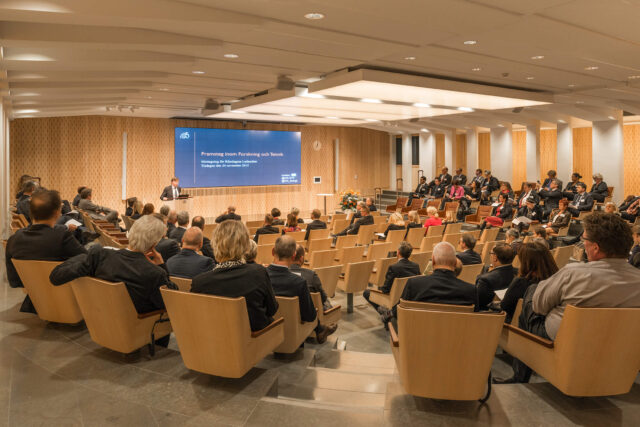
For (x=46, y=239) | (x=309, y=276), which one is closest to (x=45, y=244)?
(x=46, y=239)

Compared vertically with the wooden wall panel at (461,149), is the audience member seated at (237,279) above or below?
below

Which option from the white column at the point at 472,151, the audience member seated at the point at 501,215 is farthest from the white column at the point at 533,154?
the audience member seated at the point at 501,215

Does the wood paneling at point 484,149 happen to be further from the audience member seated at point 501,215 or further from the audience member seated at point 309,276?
the audience member seated at point 309,276

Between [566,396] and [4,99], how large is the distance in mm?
9722

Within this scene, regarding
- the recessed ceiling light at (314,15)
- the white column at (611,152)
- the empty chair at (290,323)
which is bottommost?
the empty chair at (290,323)

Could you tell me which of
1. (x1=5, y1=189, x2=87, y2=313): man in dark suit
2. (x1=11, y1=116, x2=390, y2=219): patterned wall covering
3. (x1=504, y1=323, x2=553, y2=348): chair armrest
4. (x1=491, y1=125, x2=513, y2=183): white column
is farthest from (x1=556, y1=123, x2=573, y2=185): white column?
(x1=5, y1=189, x2=87, y2=313): man in dark suit

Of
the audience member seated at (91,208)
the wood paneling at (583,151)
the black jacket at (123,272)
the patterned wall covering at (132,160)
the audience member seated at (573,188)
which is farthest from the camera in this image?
the wood paneling at (583,151)

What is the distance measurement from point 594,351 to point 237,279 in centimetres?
208

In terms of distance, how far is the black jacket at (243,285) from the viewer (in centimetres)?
307

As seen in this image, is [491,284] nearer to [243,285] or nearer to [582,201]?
[243,285]

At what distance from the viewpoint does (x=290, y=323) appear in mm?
3568

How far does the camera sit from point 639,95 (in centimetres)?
1148

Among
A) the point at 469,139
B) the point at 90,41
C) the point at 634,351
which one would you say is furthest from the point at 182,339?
the point at 469,139

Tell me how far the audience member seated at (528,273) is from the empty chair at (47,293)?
11.0 ft
